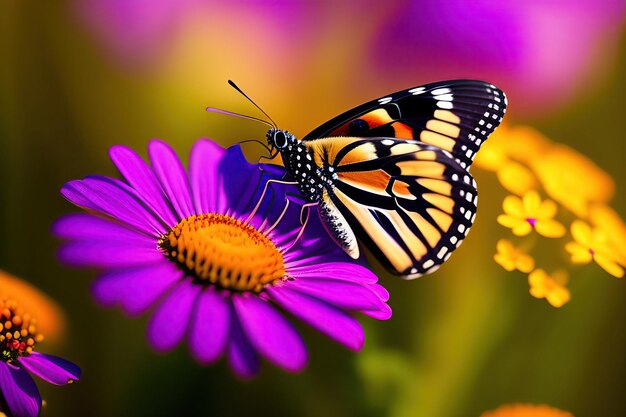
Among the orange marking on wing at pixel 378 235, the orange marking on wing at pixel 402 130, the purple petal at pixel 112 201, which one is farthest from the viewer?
the orange marking on wing at pixel 402 130

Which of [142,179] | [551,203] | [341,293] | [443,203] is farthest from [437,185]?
[142,179]

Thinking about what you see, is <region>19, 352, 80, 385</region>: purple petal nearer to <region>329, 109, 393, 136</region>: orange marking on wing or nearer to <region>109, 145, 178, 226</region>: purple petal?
<region>109, 145, 178, 226</region>: purple petal

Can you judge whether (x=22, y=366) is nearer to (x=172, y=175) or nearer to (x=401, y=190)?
(x=172, y=175)

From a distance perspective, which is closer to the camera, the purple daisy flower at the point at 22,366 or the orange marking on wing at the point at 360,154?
the purple daisy flower at the point at 22,366

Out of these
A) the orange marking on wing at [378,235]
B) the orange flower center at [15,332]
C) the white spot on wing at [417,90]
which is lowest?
the orange flower center at [15,332]

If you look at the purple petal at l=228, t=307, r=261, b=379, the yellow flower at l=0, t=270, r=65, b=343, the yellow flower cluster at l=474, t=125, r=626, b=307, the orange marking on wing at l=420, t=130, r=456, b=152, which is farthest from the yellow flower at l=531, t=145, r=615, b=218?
the yellow flower at l=0, t=270, r=65, b=343

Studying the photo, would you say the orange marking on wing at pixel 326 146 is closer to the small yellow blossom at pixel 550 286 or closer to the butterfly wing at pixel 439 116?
the butterfly wing at pixel 439 116

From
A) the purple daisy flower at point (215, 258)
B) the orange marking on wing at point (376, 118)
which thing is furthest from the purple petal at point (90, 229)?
the orange marking on wing at point (376, 118)

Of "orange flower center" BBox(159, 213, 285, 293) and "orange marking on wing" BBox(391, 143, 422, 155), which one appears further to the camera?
"orange marking on wing" BBox(391, 143, 422, 155)
